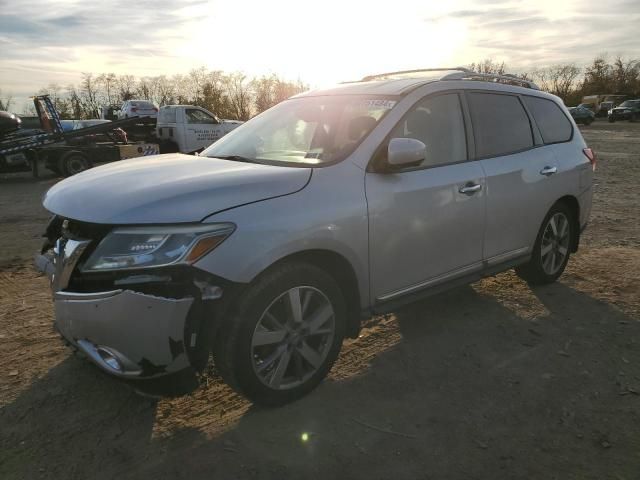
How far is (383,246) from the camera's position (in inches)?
115

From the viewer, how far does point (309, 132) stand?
3.35 metres

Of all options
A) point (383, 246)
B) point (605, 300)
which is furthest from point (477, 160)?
point (605, 300)

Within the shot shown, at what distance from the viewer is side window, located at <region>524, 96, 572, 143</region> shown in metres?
4.30

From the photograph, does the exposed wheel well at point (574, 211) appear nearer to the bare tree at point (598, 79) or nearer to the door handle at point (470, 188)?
the door handle at point (470, 188)

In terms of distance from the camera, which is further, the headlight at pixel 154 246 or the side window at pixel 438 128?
the side window at pixel 438 128

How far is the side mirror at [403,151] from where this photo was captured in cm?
281

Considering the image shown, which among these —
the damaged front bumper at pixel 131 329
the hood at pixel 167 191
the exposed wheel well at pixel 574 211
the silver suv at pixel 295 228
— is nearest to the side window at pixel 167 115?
the silver suv at pixel 295 228

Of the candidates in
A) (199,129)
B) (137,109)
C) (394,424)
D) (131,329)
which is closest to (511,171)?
(394,424)

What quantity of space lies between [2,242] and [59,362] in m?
4.21

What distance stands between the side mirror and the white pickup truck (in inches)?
551

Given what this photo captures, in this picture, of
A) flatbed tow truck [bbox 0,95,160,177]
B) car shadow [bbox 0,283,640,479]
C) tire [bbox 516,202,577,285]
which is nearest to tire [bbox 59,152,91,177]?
flatbed tow truck [bbox 0,95,160,177]

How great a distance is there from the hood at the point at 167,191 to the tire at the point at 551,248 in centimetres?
259

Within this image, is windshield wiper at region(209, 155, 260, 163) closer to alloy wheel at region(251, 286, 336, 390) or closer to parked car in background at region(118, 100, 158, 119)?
alloy wheel at region(251, 286, 336, 390)

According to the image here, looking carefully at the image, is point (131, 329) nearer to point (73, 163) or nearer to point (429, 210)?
point (429, 210)
